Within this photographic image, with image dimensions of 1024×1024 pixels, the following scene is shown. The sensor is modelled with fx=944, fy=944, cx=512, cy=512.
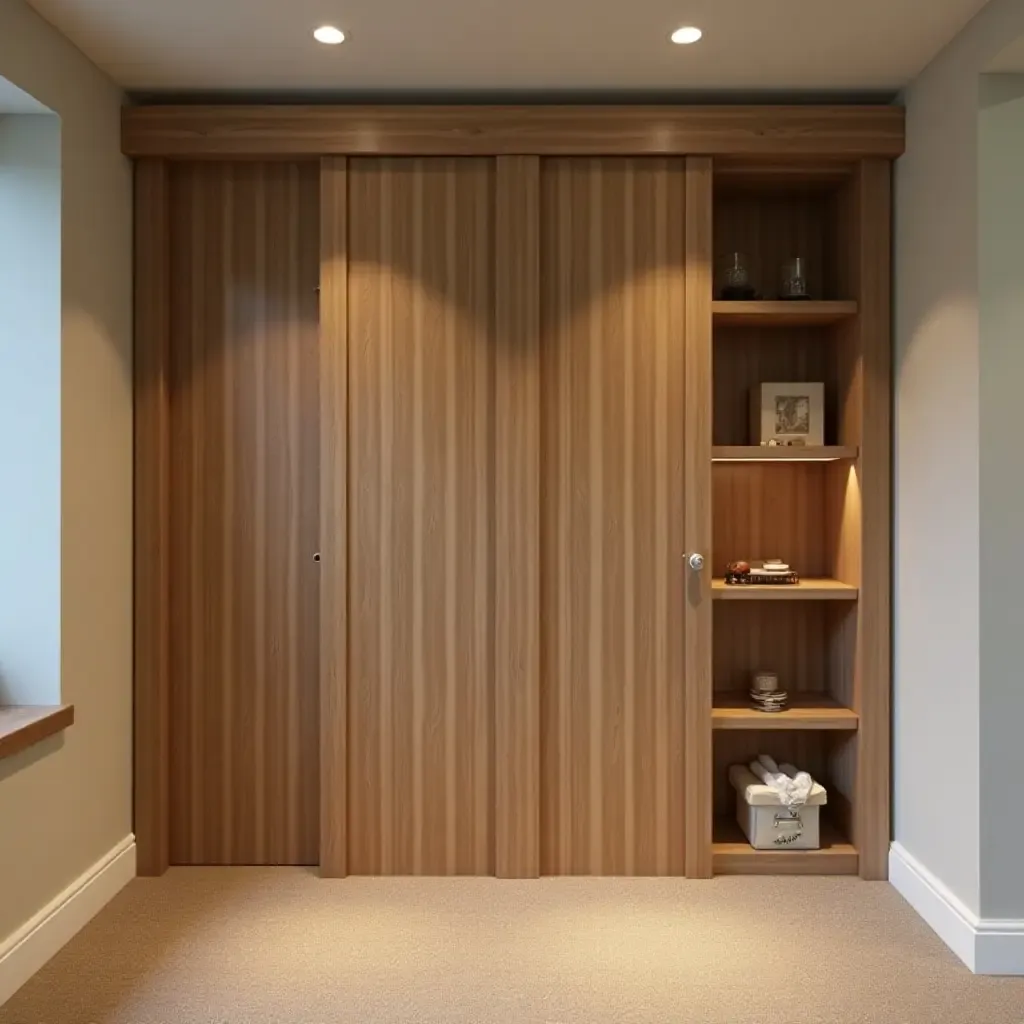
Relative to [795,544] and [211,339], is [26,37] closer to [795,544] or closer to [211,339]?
[211,339]

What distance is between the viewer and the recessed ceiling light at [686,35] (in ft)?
8.40

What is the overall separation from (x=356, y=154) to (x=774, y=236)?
4.92 ft

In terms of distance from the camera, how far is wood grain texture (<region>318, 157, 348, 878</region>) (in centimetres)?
299

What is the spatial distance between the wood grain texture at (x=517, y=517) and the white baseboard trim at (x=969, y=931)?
1.16 meters

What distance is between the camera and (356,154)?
2.99 m

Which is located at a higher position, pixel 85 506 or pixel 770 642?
pixel 85 506

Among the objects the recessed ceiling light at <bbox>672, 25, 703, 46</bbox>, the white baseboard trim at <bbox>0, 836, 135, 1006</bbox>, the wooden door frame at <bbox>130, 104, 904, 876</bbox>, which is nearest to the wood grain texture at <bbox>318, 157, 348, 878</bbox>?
the wooden door frame at <bbox>130, 104, 904, 876</bbox>

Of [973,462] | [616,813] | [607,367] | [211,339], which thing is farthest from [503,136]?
[616,813]

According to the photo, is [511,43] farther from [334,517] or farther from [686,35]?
[334,517]

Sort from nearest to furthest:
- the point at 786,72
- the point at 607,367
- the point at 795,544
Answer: the point at 786,72 → the point at 607,367 → the point at 795,544

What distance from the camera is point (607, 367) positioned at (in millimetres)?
3020

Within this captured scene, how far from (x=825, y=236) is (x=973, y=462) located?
4.09ft

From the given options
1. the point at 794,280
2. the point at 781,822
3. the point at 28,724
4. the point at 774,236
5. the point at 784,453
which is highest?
the point at 774,236

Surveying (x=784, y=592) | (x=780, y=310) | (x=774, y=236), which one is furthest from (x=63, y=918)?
(x=774, y=236)
